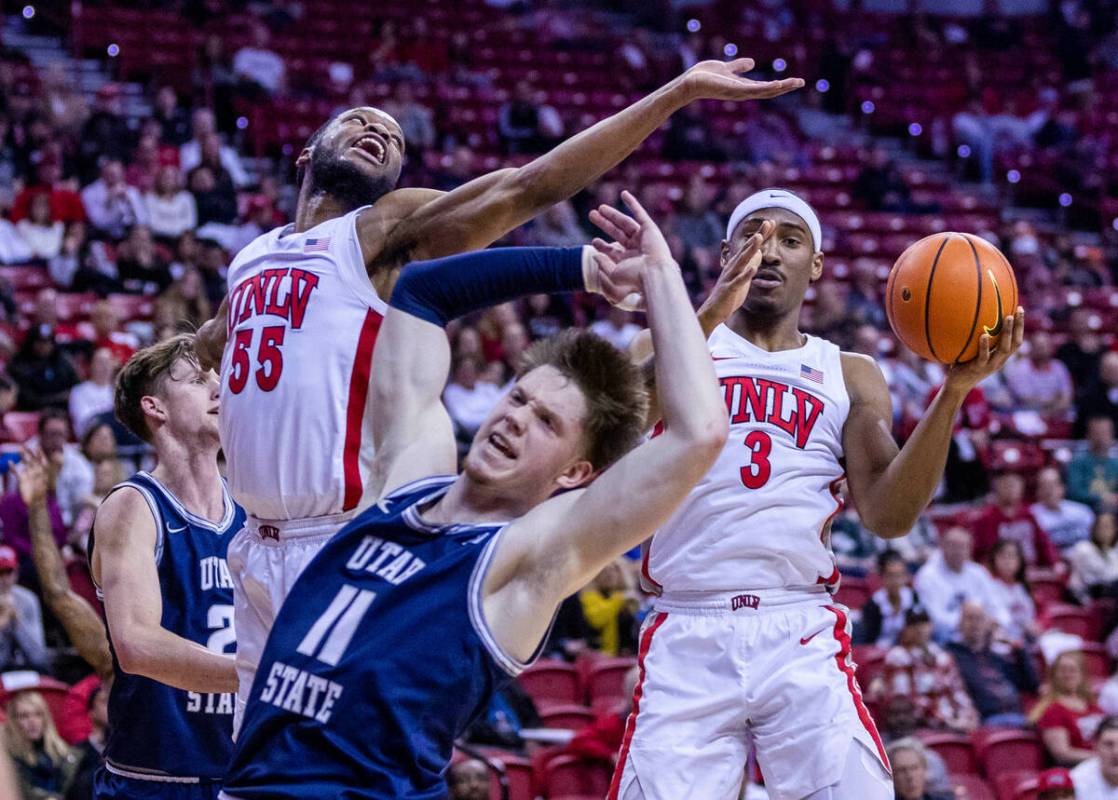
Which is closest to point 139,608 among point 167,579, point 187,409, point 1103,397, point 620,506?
point 167,579

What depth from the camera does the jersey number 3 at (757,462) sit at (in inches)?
191

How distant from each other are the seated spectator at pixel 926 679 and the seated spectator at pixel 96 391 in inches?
224

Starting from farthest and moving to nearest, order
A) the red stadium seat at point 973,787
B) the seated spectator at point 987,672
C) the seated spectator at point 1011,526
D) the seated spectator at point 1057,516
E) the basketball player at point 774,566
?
the seated spectator at point 1057,516, the seated spectator at point 1011,526, the seated spectator at point 987,672, the red stadium seat at point 973,787, the basketball player at point 774,566

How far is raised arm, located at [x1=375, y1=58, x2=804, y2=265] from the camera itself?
4.04m

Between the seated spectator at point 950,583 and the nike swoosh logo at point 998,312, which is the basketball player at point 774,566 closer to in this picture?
the nike swoosh logo at point 998,312

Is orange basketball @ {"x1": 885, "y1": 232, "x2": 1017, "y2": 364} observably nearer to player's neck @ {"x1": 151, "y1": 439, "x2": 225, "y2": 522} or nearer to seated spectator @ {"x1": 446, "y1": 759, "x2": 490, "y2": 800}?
player's neck @ {"x1": 151, "y1": 439, "x2": 225, "y2": 522}

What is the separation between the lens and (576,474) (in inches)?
128

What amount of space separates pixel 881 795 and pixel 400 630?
214cm

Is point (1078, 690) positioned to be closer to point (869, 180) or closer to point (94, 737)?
point (94, 737)

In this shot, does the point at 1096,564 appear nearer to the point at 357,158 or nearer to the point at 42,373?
the point at 42,373

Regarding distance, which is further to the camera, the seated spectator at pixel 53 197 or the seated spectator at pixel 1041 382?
the seated spectator at pixel 1041 382

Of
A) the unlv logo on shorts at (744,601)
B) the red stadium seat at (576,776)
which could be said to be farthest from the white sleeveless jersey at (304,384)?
the red stadium seat at (576,776)

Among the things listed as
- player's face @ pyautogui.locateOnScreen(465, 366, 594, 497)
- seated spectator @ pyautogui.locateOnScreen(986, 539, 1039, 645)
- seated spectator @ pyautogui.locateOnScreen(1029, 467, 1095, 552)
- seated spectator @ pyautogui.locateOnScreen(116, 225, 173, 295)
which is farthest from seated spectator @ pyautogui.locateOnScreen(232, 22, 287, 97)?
player's face @ pyautogui.locateOnScreen(465, 366, 594, 497)

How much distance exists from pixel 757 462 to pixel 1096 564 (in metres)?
8.23
